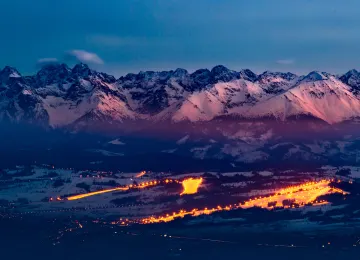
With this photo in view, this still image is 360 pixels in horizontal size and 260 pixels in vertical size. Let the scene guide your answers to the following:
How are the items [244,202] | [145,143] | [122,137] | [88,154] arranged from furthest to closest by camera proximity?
1. [122,137]
2. [145,143]
3. [88,154]
4. [244,202]

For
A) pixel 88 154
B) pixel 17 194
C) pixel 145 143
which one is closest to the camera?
pixel 17 194

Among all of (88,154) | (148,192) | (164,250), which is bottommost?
(164,250)

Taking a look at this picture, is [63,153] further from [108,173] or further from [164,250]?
[164,250]

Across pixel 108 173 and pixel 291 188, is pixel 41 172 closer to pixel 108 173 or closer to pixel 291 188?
pixel 108 173

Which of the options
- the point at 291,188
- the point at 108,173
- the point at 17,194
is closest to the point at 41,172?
the point at 108,173

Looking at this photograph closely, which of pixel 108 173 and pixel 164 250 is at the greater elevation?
pixel 108 173

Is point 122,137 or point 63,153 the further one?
point 122,137

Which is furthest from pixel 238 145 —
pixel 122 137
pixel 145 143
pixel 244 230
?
pixel 244 230

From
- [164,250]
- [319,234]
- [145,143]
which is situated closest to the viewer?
[164,250]

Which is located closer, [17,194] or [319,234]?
[319,234]
